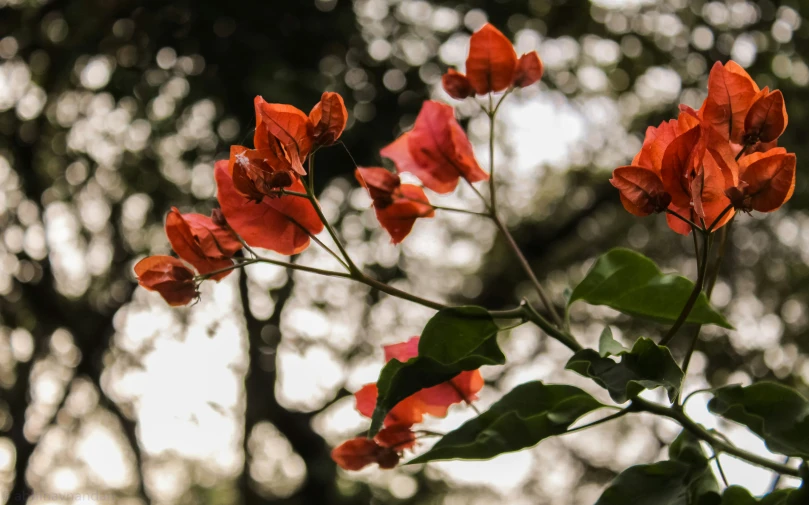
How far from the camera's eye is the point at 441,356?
355 mm

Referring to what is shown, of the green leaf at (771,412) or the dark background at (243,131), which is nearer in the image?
the green leaf at (771,412)

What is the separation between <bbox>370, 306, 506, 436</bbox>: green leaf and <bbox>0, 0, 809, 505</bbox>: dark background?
5.01 ft

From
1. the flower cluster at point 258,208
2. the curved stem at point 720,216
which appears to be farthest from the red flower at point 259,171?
the curved stem at point 720,216

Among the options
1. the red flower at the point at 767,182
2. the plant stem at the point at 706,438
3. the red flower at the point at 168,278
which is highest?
the red flower at the point at 767,182

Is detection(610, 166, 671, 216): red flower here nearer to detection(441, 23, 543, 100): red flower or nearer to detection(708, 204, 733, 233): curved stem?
detection(708, 204, 733, 233): curved stem

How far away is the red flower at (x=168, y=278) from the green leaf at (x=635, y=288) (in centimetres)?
23

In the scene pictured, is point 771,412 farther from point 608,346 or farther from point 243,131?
point 243,131

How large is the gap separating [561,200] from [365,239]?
970mm

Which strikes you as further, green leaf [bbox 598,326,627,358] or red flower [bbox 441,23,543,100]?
red flower [bbox 441,23,543,100]

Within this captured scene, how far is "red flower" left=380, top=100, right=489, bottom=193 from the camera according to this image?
0.48 metres

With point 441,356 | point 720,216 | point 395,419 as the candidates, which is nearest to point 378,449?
point 395,419

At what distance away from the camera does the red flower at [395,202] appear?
1.46 ft

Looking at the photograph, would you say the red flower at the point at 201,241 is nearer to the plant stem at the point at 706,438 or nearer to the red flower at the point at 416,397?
the red flower at the point at 416,397

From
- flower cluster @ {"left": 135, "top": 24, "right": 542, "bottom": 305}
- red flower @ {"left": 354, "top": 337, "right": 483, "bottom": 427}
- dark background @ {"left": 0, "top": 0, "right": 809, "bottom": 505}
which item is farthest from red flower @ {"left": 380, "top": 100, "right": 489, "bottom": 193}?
dark background @ {"left": 0, "top": 0, "right": 809, "bottom": 505}
